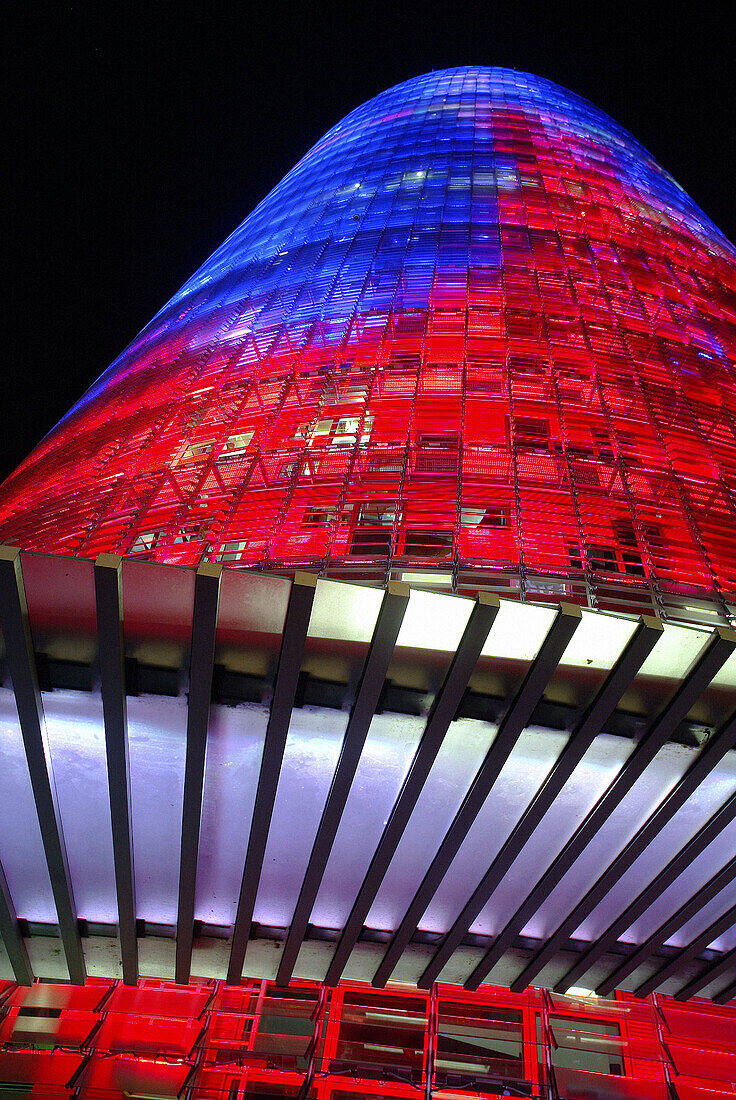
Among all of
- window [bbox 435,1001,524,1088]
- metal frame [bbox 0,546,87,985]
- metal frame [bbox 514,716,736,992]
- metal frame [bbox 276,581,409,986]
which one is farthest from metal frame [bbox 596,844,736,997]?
metal frame [bbox 0,546,87,985]

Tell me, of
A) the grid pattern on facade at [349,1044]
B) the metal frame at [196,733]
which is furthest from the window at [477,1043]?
the metal frame at [196,733]

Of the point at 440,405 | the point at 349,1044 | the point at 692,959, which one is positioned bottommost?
the point at 349,1044

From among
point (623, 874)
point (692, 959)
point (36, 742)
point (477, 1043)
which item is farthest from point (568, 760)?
point (477, 1043)

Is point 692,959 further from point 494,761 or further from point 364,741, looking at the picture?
point 364,741

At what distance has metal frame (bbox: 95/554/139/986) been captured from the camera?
4.36 metres

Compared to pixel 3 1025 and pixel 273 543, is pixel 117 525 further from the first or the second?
pixel 3 1025

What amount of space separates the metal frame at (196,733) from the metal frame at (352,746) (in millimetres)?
836

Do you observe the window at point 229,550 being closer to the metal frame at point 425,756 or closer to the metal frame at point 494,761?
the metal frame at point 425,756

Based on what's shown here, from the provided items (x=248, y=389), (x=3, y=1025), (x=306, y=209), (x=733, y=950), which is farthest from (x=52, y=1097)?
(x=306, y=209)

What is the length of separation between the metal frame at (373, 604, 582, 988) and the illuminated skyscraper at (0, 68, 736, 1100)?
0.03m

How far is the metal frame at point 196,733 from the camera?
14.4 feet

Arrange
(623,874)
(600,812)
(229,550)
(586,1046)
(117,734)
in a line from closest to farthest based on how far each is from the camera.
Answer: (117,734) → (600,812) → (229,550) → (623,874) → (586,1046)

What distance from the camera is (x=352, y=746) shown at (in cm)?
514

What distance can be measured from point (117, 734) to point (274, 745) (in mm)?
981
